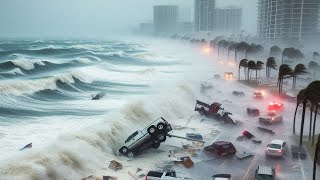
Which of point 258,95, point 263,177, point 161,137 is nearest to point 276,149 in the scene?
point 263,177

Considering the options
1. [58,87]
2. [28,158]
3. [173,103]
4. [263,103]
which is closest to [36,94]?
[58,87]

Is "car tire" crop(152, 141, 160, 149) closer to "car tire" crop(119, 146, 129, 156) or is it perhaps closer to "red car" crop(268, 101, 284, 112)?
"car tire" crop(119, 146, 129, 156)

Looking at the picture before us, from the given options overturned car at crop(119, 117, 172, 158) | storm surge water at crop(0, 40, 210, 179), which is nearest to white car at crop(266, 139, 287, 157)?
overturned car at crop(119, 117, 172, 158)

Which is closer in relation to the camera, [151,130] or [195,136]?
[151,130]

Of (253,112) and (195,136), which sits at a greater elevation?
(195,136)

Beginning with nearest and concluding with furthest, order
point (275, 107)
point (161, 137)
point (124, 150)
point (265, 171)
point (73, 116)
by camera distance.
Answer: point (265, 171), point (124, 150), point (161, 137), point (73, 116), point (275, 107)

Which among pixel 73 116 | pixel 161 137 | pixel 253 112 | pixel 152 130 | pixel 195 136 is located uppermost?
pixel 152 130

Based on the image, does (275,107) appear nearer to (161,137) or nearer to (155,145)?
(161,137)
